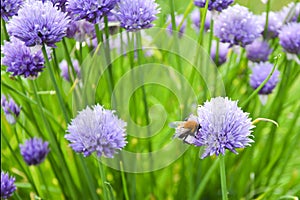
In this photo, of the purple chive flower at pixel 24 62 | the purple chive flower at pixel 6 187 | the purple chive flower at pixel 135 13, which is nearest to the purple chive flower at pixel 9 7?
the purple chive flower at pixel 24 62

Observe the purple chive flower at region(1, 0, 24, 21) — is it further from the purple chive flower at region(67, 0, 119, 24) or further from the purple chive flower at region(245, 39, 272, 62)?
the purple chive flower at region(245, 39, 272, 62)

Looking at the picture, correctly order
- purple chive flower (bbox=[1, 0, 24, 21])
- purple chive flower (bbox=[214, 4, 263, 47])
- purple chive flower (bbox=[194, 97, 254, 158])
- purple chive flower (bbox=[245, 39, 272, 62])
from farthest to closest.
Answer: purple chive flower (bbox=[245, 39, 272, 62]) < purple chive flower (bbox=[214, 4, 263, 47]) < purple chive flower (bbox=[1, 0, 24, 21]) < purple chive flower (bbox=[194, 97, 254, 158])

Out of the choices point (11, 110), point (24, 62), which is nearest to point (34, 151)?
point (11, 110)

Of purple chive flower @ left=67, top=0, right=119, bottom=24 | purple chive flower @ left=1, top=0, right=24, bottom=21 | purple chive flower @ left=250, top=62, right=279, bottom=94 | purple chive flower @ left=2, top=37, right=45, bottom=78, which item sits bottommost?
purple chive flower @ left=250, top=62, right=279, bottom=94

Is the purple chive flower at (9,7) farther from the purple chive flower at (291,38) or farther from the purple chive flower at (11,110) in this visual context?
the purple chive flower at (291,38)

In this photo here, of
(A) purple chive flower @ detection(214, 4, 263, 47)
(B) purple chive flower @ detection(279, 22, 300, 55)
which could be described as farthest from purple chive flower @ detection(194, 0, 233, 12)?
(B) purple chive flower @ detection(279, 22, 300, 55)

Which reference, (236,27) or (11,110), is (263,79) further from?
(11,110)

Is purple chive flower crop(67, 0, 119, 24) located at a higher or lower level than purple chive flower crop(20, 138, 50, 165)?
higher

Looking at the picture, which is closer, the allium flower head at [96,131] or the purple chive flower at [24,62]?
the allium flower head at [96,131]
